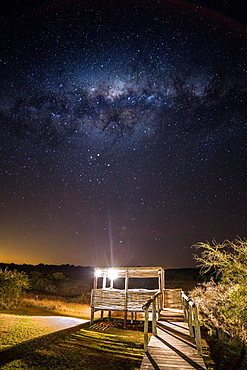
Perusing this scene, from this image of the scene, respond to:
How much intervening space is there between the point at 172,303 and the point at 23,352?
11.1m

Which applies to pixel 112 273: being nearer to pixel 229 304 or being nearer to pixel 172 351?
pixel 229 304

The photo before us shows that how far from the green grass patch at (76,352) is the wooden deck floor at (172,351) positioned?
1001 millimetres

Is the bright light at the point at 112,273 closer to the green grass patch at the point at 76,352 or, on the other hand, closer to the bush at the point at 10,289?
the green grass patch at the point at 76,352

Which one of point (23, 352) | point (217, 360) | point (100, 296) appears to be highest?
point (100, 296)

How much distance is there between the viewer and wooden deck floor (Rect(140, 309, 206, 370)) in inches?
271

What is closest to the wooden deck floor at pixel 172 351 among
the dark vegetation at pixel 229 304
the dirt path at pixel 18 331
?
the dark vegetation at pixel 229 304

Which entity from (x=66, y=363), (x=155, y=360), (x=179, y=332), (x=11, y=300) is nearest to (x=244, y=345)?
(x=179, y=332)

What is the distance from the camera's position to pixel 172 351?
8.02 metres

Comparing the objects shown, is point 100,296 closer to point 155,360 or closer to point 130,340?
point 130,340

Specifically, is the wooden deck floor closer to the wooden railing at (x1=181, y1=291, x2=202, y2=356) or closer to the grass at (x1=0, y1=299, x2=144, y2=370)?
the wooden railing at (x1=181, y1=291, x2=202, y2=356)

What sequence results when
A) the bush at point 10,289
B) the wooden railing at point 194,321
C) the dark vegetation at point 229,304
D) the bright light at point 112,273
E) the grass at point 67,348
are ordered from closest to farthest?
1. the wooden railing at point 194,321
2. the grass at point 67,348
3. the dark vegetation at point 229,304
4. the bright light at point 112,273
5. the bush at point 10,289

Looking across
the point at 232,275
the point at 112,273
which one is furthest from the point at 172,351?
the point at 112,273

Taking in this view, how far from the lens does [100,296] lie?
17281 mm

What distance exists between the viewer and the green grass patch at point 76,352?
7976mm
